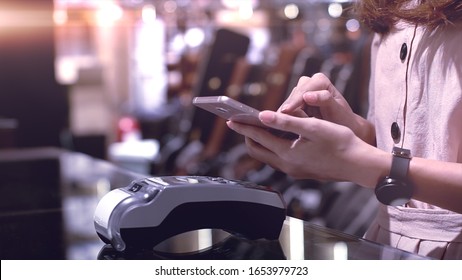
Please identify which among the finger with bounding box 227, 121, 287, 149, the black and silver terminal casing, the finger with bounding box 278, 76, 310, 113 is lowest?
the black and silver terminal casing

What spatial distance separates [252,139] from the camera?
2.80 ft

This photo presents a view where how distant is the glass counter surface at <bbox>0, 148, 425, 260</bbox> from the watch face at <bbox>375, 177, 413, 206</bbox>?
0.06 metres

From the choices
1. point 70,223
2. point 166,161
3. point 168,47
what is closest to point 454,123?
point 70,223

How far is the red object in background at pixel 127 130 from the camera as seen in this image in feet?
21.5

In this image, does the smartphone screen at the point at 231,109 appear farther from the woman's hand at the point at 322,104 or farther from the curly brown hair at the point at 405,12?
the curly brown hair at the point at 405,12

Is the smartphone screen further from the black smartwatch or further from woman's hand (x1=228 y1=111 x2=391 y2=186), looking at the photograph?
the black smartwatch

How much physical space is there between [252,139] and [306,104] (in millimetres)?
78

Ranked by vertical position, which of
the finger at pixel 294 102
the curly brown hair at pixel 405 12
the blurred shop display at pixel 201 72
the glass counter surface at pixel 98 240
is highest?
the curly brown hair at pixel 405 12

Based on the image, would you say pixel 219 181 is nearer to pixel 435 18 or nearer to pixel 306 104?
pixel 306 104

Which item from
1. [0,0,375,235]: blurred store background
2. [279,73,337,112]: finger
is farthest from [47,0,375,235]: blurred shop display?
Answer: [279,73,337,112]: finger

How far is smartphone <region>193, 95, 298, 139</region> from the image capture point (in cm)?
75

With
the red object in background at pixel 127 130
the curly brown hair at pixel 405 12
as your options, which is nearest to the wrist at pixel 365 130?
the curly brown hair at pixel 405 12

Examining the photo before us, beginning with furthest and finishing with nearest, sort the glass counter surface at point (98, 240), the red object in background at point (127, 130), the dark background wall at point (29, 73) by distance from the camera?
the red object in background at point (127, 130) < the dark background wall at point (29, 73) < the glass counter surface at point (98, 240)

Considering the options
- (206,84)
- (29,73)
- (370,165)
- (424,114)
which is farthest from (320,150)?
(29,73)
